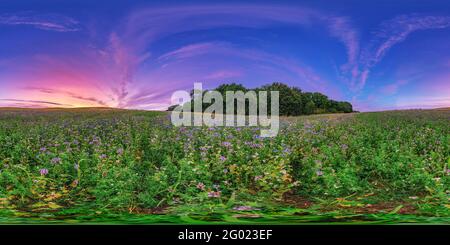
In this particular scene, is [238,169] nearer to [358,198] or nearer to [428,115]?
[358,198]

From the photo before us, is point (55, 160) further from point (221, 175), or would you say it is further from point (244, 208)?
point (244, 208)

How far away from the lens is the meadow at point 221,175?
15.9ft

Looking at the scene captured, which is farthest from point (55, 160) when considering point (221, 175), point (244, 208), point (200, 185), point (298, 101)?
point (298, 101)

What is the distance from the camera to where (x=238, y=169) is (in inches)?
247

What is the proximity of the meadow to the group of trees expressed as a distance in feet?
1.79

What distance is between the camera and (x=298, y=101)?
8.95 m

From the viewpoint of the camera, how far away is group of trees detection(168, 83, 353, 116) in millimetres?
7238

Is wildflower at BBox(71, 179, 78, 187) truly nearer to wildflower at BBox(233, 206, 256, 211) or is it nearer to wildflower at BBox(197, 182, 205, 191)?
wildflower at BBox(197, 182, 205, 191)

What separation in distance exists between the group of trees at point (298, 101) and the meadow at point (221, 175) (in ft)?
1.79

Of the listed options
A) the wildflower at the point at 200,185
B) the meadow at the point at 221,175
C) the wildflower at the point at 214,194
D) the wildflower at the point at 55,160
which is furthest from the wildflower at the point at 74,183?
the wildflower at the point at 214,194

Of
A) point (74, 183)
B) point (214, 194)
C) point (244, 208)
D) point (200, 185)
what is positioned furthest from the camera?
point (74, 183)

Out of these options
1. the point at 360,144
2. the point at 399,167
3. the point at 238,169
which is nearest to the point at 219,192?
the point at 238,169

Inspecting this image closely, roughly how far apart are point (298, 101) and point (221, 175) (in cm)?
335

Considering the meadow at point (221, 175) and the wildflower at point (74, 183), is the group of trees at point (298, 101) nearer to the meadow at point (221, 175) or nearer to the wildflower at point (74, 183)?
the meadow at point (221, 175)
